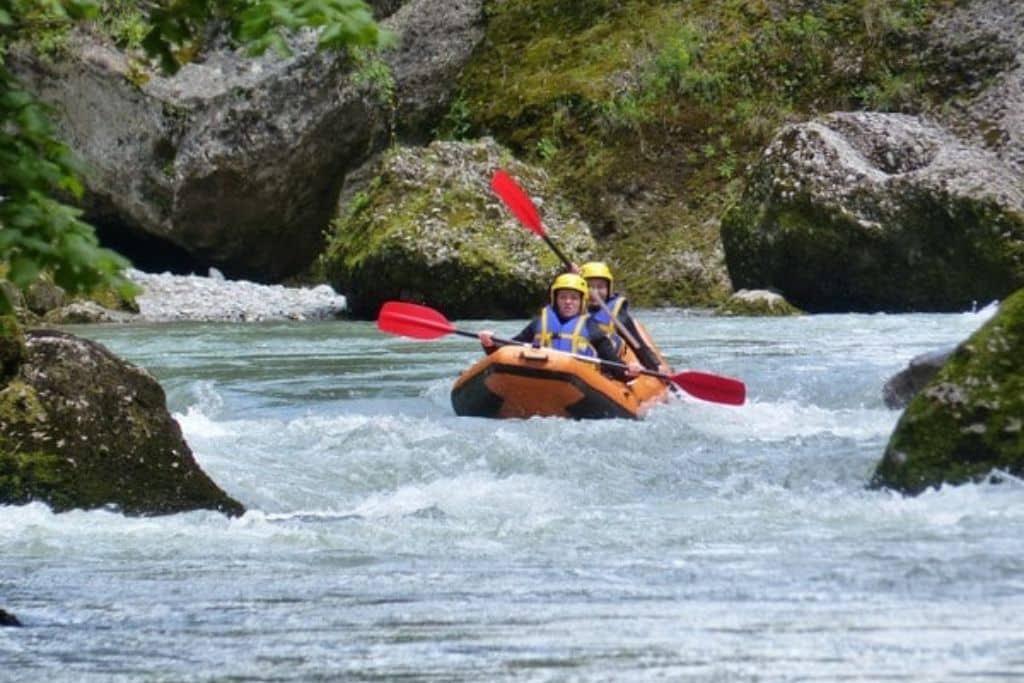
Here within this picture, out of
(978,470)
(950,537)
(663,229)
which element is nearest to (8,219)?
(950,537)

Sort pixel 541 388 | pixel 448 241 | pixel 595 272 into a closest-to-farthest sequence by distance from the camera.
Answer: pixel 541 388
pixel 595 272
pixel 448 241

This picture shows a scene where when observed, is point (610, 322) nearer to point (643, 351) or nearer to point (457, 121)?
point (643, 351)

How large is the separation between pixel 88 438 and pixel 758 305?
30.1 ft

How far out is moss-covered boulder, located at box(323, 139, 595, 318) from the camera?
14.8 m

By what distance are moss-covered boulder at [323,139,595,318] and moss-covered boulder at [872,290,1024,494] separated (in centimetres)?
891

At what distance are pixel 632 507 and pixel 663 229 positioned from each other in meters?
11.5

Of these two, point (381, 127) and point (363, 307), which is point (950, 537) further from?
point (381, 127)

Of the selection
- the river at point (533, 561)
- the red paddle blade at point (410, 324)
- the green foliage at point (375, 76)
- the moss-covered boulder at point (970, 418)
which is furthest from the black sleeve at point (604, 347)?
the green foliage at point (375, 76)

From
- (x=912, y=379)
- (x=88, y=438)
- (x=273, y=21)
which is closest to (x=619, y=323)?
(x=912, y=379)

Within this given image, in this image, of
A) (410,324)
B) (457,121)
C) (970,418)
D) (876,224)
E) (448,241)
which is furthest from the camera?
(457,121)

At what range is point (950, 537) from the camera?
4.91m

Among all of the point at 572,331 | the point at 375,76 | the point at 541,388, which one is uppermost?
the point at 375,76

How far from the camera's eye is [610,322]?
9469 mm

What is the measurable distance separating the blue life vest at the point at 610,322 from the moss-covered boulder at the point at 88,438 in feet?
12.5
